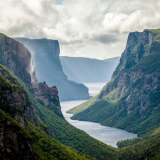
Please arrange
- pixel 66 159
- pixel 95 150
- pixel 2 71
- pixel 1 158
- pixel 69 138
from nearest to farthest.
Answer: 1. pixel 1 158
2. pixel 66 159
3. pixel 2 71
4. pixel 95 150
5. pixel 69 138

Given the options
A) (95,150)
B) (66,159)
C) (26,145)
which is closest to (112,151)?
(95,150)

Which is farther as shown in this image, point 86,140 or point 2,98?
point 86,140

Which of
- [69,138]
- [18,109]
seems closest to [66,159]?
[18,109]

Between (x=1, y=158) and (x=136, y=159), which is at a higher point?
(x=1, y=158)

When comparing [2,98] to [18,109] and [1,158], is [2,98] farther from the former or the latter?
[1,158]

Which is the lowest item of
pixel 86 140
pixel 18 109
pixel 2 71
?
pixel 86 140

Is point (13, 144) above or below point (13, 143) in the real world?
below

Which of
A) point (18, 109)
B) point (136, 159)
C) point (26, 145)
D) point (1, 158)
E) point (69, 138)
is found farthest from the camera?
point (69, 138)

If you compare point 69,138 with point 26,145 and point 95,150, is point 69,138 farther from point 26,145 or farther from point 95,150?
point 26,145
